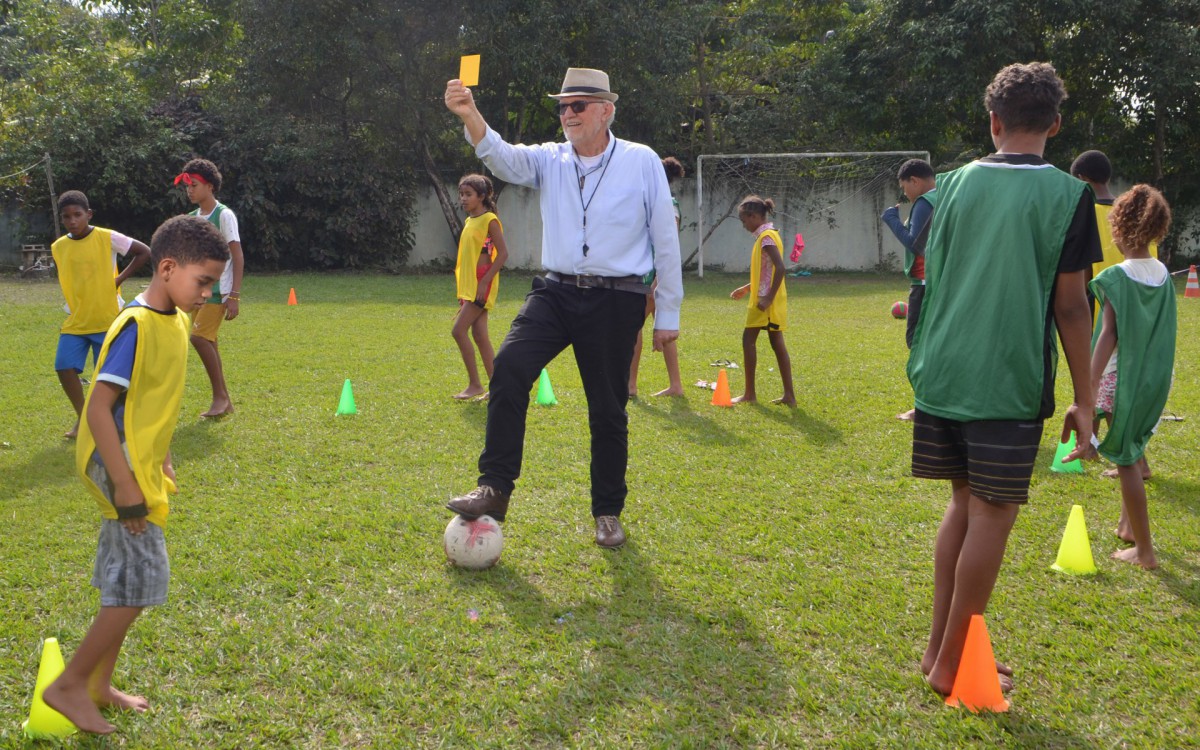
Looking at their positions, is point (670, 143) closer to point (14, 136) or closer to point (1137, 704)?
point (14, 136)

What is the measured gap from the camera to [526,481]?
19.7 feet

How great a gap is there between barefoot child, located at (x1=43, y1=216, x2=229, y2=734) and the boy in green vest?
2488 mm

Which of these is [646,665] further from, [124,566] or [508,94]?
[508,94]

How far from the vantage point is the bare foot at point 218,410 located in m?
7.68

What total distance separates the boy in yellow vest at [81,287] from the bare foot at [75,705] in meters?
4.26

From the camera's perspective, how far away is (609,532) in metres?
4.91

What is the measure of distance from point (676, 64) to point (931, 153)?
7.17 metres

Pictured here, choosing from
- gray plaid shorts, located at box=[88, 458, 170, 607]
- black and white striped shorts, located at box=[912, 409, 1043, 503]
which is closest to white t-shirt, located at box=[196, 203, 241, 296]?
gray plaid shorts, located at box=[88, 458, 170, 607]

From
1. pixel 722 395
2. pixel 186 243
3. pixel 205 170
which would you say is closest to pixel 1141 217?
pixel 722 395

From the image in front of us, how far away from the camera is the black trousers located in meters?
4.62

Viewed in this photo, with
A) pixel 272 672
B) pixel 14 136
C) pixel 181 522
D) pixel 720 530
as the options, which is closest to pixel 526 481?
pixel 720 530

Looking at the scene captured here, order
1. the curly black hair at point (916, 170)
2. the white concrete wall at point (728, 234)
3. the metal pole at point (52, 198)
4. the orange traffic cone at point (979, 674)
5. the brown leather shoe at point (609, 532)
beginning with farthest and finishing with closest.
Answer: the white concrete wall at point (728, 234)
the metal pole at point (52, 198)
the curly black hair at point (916, 170)
the brown leather shoe at point (609, 532)
the orange traffic cone at point (979, 674)

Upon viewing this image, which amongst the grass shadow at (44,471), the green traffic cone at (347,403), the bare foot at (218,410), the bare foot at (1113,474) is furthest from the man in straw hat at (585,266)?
the bare foot at (218,410)

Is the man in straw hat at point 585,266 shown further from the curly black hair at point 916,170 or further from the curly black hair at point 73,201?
the curly black hair at point 73,201
